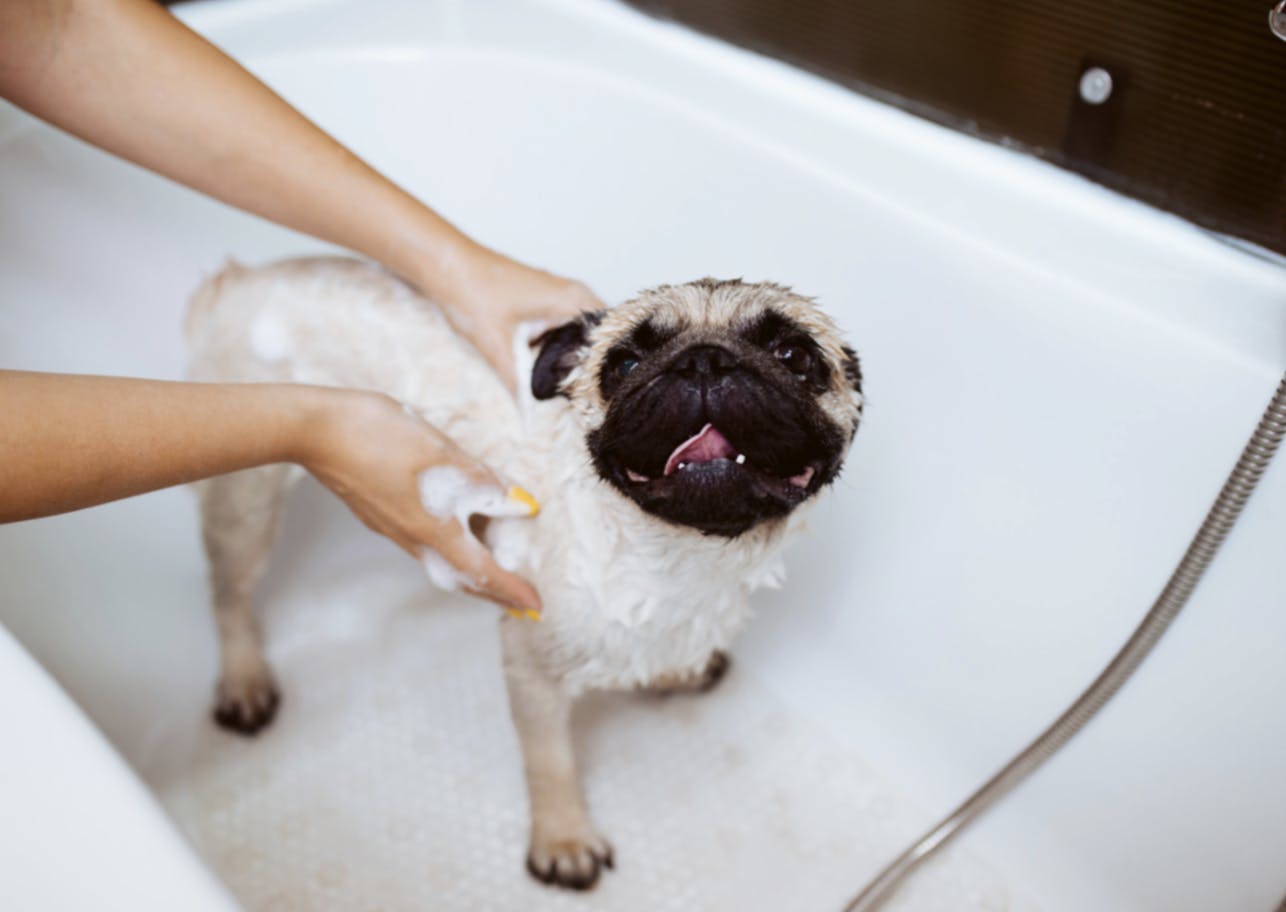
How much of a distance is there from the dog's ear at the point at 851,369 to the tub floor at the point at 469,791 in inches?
33.0

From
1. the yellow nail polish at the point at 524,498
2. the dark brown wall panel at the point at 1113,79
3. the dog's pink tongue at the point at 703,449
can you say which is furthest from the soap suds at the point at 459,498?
the dark brown wall panel at the point at 1113,79

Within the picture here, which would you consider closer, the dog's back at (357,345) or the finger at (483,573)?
the finger at (483,573)

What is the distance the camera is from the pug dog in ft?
3.80

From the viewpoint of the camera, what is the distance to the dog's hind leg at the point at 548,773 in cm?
154

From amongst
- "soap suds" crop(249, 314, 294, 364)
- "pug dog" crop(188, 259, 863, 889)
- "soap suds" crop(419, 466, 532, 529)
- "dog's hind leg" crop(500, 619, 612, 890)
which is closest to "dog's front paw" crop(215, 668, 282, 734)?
"pug dog" crop(188, 259, 863, 889)

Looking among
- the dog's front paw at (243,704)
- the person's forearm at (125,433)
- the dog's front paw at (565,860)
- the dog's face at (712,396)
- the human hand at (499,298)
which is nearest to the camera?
the person's forearm at (125,433)

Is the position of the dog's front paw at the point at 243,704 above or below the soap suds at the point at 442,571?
below

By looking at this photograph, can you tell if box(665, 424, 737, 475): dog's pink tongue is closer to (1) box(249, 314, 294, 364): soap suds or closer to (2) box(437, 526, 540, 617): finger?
(2) box(437, 526, 540, 617): finger

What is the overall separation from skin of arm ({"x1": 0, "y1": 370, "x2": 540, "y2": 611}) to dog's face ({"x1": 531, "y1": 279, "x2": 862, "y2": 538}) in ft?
Result: 0.71

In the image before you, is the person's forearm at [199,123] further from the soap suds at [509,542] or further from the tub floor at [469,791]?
the tub floor at [469,791]

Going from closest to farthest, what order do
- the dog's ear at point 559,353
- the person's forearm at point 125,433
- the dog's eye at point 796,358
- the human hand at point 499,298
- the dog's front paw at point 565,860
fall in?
the person's forearm at point 125,433 < the dog's eye at point 796,358 < the dog's ear at point 559,353 < the human hand at point 499,298 < the dog's front paw at point 565,860

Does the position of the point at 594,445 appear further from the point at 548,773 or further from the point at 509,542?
the point at 548,773

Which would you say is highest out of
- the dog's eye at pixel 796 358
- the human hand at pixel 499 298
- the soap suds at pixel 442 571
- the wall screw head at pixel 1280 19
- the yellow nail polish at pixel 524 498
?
the wall screw head at pixel 1280 19

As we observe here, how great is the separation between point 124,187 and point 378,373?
0.73m
